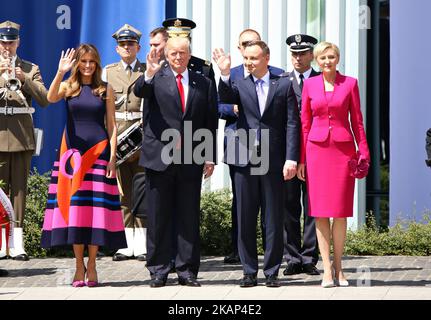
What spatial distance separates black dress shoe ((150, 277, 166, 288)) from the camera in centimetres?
1114

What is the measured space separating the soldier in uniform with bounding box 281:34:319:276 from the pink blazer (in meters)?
0.72

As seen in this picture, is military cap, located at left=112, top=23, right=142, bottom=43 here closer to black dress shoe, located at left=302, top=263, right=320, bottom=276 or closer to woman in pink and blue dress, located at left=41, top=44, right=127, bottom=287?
woman in pink and blue dress, located at left=41, top=44, right=127, bottom=287

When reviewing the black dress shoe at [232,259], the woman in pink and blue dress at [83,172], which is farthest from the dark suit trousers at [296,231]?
the woman in pink and blue dress at [83,172]

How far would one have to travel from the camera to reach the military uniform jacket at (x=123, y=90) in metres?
13.0

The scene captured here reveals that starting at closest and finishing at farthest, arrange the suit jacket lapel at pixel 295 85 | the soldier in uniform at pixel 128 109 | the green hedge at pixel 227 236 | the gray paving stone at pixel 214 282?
the gray paving stone at pixel 214 282, the suit jacket lapel at pixel 295 85, the soldier in uniform at pixel 128 109, the green hedge at pixel 227 236

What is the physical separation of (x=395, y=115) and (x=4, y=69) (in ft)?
13.3

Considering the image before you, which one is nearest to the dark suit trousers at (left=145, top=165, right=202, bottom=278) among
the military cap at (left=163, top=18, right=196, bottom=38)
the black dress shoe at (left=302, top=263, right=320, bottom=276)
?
the black dress shoe at (left=302, top=263, right=320, bottom=276)

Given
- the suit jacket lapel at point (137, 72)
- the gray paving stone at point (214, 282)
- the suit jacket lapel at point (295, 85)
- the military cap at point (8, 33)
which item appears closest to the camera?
the gray paving stone at point (214, 282)

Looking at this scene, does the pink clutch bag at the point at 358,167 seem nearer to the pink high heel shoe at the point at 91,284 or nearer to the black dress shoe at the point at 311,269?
the black dress shoe at the point at 311,269

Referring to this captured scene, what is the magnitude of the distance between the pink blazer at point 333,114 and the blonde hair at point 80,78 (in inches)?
65.0

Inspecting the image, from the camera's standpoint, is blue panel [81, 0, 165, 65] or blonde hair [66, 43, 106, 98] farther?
blue panel [81, 0, 165, 65]

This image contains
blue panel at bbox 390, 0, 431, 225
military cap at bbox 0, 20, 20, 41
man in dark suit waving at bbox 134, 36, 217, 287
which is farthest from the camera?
blue panel at bbox 390, 0, 431, 225

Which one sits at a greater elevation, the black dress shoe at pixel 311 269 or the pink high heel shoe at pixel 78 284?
the black dress shoe at pixel 311 269

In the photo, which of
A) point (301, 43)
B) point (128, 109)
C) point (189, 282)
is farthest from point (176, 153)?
point (128, 109)
